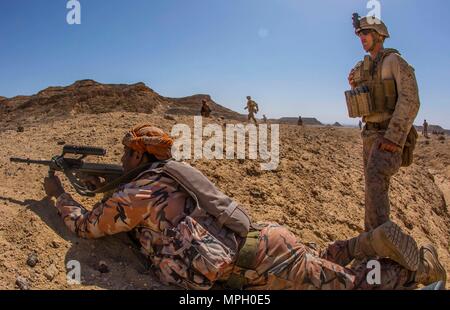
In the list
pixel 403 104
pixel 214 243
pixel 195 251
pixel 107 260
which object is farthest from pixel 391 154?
pixel 107 260

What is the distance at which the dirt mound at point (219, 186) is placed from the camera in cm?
262

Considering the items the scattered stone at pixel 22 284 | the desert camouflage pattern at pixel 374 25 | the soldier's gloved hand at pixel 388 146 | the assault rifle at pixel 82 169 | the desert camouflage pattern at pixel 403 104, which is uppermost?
the desert camouflage pattern at pixel 374 25

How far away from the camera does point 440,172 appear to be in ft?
47.4

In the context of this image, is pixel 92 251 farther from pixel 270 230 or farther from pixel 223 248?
pixel 270 230

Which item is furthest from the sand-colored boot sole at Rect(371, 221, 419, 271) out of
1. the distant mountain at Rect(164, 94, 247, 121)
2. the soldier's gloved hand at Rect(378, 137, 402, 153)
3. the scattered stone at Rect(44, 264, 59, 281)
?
the distant mountain at Rect(164, 94, 247, 121)

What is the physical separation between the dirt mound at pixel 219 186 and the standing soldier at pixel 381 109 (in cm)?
113

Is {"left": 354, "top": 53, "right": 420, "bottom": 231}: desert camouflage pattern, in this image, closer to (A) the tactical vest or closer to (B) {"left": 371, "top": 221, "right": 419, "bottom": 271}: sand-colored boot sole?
(A) the tactical vest

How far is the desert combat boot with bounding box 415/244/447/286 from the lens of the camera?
8.27 feet

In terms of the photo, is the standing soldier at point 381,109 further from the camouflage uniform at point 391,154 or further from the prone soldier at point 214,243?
the prone soldier at point 214,243

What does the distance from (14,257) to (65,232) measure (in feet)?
1.27

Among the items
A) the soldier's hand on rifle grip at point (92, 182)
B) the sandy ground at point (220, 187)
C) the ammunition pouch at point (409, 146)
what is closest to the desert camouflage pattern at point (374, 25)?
the ammunition pouch at point (409, 146)

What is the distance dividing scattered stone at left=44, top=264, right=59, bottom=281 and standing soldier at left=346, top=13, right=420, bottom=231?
224 cm

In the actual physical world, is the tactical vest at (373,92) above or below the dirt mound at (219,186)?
above

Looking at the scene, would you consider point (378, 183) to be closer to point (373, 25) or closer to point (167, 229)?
point (373, 25)
